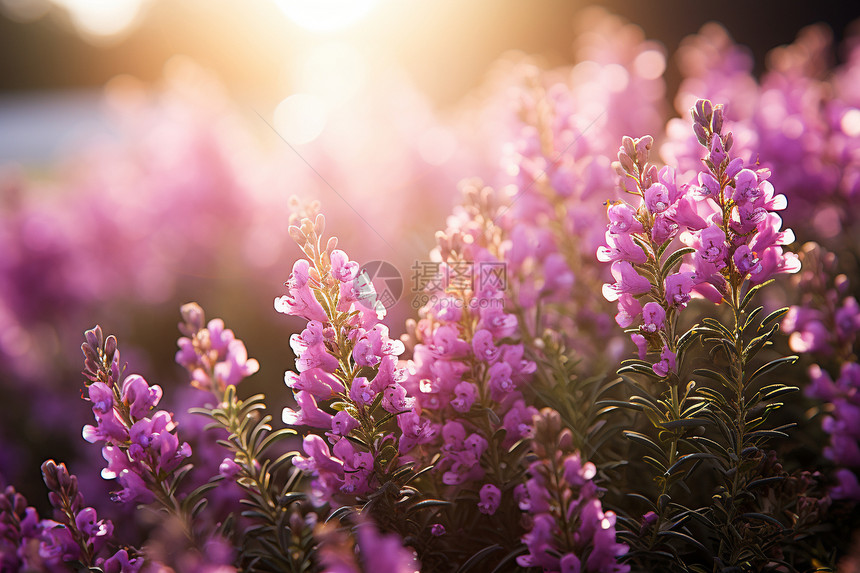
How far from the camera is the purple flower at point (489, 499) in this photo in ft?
6.58

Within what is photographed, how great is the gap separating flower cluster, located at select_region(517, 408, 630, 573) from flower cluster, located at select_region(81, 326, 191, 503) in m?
1.16

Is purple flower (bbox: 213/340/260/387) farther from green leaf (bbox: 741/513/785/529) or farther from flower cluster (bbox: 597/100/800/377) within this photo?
green leaf (bbox: 741/513/785/529)

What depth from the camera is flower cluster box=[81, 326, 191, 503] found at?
1.95m

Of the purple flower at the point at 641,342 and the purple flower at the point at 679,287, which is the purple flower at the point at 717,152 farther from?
the purple flower at the point at 641,342

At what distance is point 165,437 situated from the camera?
201 centimetres

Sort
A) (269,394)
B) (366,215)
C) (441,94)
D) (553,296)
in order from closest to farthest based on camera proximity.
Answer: (553,296), (269,394), (366,215), (441,94)

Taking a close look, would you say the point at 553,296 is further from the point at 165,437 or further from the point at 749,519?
the point at 165,437

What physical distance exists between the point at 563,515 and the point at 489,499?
0.41 metres

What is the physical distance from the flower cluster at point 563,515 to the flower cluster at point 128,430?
116 centimetres

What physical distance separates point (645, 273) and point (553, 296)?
0.91 metres

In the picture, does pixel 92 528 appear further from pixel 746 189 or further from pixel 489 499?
pixel 746 189

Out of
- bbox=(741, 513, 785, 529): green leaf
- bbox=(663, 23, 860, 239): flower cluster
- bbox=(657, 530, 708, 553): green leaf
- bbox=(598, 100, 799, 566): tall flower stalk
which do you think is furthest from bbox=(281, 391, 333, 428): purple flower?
bbox=(663, 23, 860, 239): flower cluster

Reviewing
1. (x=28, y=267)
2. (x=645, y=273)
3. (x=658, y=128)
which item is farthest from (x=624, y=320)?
(x=28, y=267)

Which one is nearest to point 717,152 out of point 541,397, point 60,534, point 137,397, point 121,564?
point 541,397
